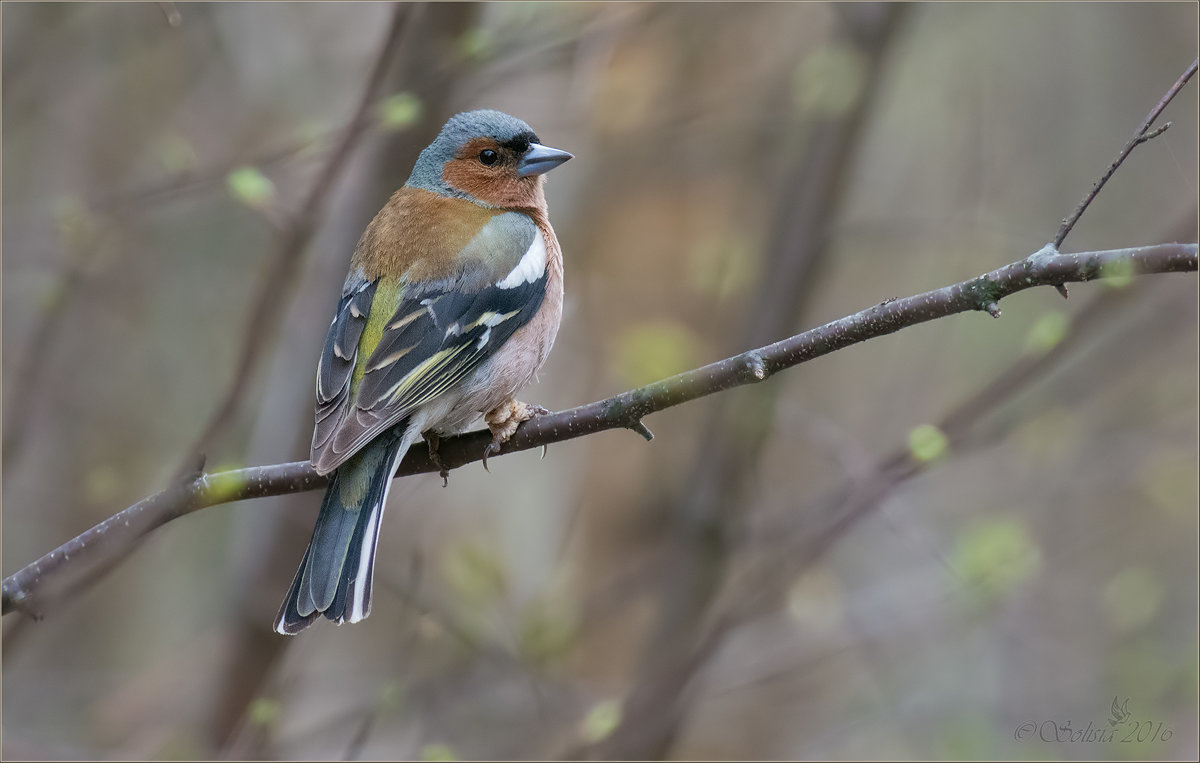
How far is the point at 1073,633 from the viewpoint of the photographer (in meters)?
6.81

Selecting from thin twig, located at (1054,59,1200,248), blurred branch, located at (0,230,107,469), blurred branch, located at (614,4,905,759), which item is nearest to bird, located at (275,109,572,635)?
blurred branch, located at (0,230,107,469)

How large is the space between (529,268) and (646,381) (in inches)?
43.0

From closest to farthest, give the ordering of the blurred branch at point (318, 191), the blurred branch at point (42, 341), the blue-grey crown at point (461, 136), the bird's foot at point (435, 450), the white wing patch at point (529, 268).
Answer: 1. the blurred branch at point (318, 191)
2. the bird's foot at point (435, 450)
3. the white wing patch at point (529, 268)
4. the blurred branch at point (42, 341)
5. the blue-grey crown at point (461, 136)

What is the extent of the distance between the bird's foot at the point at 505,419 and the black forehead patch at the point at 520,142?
53.7 inches

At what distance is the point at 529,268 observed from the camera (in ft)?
14.5

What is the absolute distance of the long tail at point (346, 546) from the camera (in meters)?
3.46

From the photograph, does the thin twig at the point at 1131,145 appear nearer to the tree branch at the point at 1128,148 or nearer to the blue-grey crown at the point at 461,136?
the tree branch at the point at 1128,148

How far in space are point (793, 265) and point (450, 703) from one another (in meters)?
3.11

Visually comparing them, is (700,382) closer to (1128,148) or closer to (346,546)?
(1128,148)

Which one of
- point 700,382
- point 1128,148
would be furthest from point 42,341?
point 1128,148

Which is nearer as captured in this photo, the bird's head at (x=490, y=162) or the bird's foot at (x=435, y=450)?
the bird's foot at (x=435, y=450)

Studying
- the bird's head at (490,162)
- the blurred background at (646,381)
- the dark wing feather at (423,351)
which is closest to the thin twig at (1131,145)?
the blurred background at (646,381)

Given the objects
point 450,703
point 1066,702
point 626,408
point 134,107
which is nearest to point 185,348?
point 134,107

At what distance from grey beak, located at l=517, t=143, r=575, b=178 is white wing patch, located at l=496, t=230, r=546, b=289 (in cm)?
40
